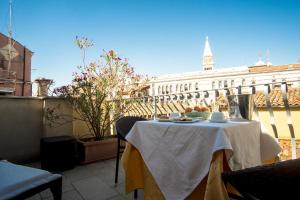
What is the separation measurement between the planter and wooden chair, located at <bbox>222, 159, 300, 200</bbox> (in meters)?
2.65

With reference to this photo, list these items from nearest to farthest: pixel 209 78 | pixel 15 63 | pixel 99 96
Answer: pixel 99 96 < pixel 15 63 < pixel 209 78

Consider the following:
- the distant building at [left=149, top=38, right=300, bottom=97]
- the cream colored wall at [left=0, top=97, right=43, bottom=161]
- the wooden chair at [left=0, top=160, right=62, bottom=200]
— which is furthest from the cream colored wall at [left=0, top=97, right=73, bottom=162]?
the distant building at [left=149, top=38, right=300, bottom=97]

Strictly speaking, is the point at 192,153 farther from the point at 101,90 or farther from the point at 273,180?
the point at 101,90

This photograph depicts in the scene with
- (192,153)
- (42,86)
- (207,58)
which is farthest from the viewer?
(207,58)

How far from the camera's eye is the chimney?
3576 millimetres

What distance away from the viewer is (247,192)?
2.42ft

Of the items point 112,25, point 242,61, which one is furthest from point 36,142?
point 242,61

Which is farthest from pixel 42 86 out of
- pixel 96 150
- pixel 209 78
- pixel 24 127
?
pixel 209 78

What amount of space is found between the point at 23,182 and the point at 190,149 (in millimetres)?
970

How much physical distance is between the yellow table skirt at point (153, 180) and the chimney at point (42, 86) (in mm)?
2611

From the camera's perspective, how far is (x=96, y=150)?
10.1 feet

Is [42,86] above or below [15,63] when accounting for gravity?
below

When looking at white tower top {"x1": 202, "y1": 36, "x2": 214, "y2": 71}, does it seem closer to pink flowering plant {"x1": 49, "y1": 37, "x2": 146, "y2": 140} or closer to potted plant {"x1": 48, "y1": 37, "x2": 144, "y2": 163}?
pink flowering plant {"x1": 49, "y1": 37, "x2": 146, "y2": 140}

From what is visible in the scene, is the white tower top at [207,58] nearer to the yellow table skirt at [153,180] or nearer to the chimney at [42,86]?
the chimney at [42,86]
